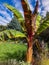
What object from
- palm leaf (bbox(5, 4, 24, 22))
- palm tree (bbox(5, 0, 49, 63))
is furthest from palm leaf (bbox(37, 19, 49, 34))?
palm leaf (bbox(5, 4, 24, 22))

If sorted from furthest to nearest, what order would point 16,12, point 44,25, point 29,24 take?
point 16,12
point 44,25
point 29,24

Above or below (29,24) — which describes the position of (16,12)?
above

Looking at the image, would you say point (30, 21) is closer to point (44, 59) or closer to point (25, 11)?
point (25, 11)

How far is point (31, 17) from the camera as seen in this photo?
13.1m

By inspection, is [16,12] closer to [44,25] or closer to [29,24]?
[29,24]

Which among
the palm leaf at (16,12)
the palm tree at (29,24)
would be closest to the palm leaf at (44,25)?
the palm tree at (29,24)

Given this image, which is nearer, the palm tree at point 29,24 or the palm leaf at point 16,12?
the palm tree at point 29,24

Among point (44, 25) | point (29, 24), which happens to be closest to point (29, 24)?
point (29, 24)

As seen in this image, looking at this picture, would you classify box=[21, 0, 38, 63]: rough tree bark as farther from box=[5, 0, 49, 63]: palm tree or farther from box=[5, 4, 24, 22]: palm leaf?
box=[5, 4, 24, 22]: palm leaf

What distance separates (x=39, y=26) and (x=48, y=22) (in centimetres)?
81

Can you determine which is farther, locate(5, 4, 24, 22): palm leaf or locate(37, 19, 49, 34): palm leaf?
locate(5, 4, 24, 22): palm leaf

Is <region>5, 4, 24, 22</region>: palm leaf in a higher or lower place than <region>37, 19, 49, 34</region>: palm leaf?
higher

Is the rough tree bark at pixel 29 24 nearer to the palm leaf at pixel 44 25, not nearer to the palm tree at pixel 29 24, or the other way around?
the palm tree at pixel 29 24

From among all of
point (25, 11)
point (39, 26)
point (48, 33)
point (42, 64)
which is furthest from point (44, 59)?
point (48, 33)
